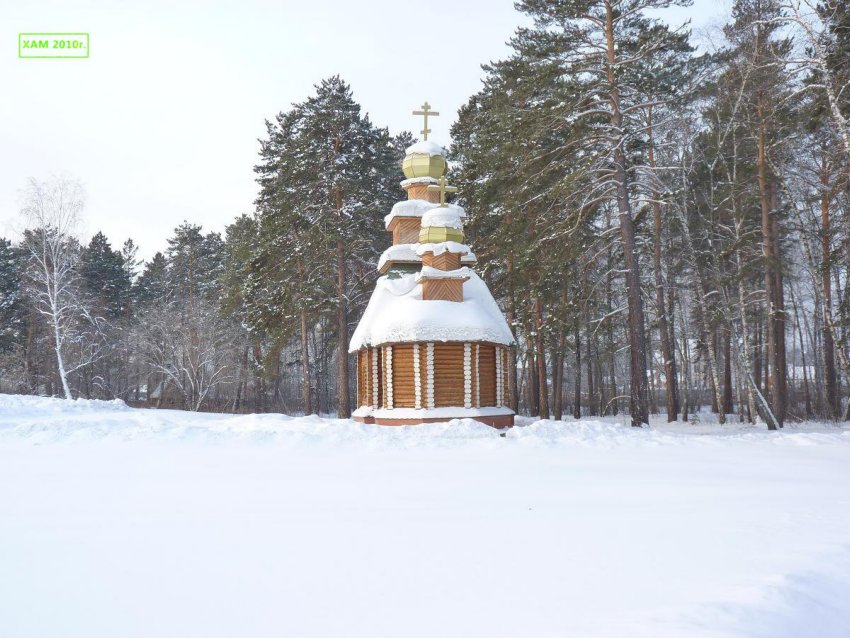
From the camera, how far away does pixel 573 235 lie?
54.0ft

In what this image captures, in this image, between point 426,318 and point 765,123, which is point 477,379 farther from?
point 765,123

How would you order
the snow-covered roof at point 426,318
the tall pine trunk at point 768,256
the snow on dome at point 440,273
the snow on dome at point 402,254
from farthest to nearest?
the snow on dome at point 402,254
the snow on dome at point 440,273
the snow-covered roof at point 426,318
the tall pine trunk at point 768,256

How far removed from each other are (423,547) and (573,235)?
12.9m

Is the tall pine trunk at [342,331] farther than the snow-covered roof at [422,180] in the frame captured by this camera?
Yes

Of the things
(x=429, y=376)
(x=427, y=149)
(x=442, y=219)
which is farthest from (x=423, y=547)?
(x=427, y=149)

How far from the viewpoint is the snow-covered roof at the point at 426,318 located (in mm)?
17688

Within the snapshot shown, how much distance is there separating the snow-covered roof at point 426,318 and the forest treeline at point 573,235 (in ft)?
4.70

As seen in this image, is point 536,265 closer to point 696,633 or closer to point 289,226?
point 289,226

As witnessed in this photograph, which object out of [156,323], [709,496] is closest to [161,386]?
[156,323]

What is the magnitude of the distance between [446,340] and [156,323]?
27.3m

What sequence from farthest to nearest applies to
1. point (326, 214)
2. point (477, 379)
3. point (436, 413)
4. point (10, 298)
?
point (10, 298)
point (326, 214)
point (477, 379)
point (436, 413)

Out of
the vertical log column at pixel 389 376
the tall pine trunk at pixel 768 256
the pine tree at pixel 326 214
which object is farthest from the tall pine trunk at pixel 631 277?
the pine tree at pixel 326 214

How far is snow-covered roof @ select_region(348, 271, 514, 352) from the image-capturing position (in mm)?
17688

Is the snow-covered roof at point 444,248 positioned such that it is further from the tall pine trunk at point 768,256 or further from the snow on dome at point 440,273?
the tall pine trunk at point 768,256
